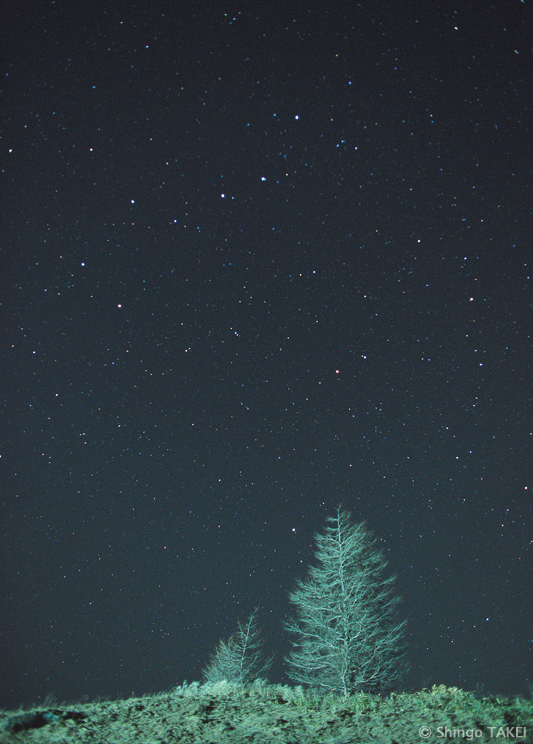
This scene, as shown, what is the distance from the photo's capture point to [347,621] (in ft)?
39.7

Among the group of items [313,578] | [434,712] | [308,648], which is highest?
[313,578]

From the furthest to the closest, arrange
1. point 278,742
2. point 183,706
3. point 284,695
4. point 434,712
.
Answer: point 284,695 → point 183,706 → point 434,712 → point 278,742

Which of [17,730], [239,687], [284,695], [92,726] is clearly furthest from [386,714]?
[17,730]

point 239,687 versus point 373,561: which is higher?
point 373,561

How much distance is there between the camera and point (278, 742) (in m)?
4.76

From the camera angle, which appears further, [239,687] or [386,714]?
[239,687]

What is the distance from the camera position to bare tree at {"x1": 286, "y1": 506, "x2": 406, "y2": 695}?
12.0 metres

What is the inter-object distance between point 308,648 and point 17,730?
973 cm

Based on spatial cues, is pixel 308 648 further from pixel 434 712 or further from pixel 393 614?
pixel 434 712

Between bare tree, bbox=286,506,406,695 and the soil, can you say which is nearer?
the soil

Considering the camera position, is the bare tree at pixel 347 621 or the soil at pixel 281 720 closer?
the soil at pixel 281 720

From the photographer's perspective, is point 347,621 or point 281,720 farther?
point 347,621

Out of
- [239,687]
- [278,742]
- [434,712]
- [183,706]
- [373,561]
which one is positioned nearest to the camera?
[278,742]

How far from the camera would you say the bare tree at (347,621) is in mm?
12039
